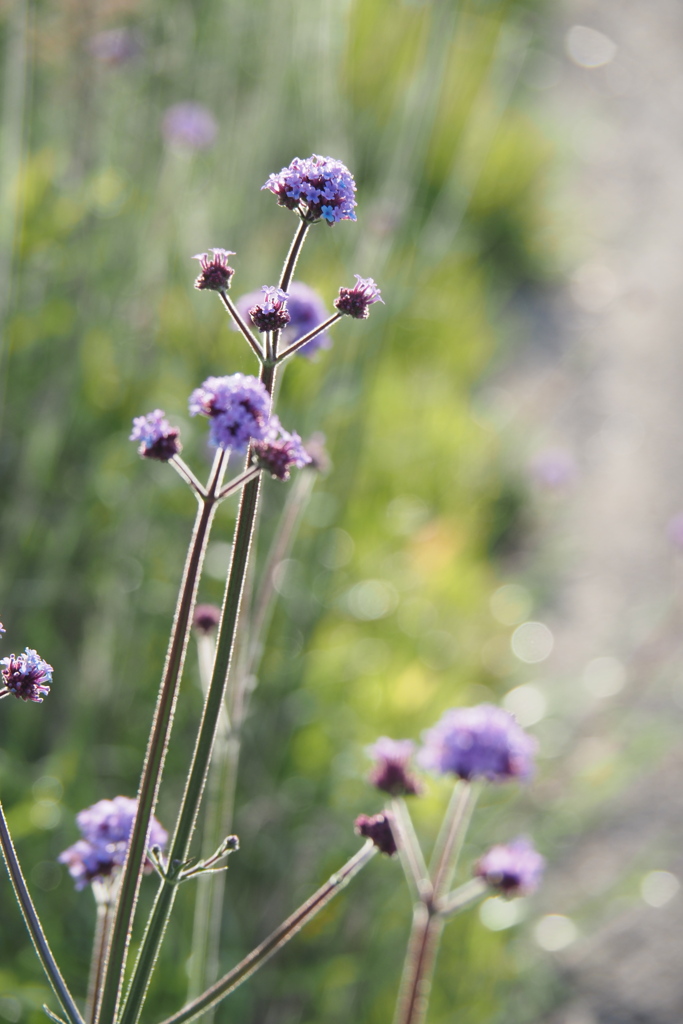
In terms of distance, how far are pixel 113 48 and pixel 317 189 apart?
187cm

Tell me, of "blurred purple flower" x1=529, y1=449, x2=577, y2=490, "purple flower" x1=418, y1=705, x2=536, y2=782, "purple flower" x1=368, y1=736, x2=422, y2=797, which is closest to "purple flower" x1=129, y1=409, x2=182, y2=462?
"purple flower" x1=368, y1=736, x2=422, y2=797

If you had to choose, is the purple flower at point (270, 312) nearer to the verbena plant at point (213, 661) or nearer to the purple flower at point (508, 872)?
the verbena plant at point (213, 661)

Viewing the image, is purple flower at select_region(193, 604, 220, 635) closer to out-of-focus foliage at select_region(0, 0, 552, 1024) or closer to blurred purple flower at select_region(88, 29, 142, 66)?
out-of-focus foliage at select_region(0, 0, 552, 1024)

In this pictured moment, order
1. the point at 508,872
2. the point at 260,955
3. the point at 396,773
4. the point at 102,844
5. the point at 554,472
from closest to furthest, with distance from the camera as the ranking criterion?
1. the point at 260,955
2. the point at 102,844
3. the point at 396,773
4. the point at 508,872
5. the point at 554,472

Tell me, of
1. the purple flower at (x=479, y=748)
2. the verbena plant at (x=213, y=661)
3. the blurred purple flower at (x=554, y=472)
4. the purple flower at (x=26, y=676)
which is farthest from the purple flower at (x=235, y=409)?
the blurred purple flower at (x=554, y=472)

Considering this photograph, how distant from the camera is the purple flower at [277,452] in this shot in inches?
26.8

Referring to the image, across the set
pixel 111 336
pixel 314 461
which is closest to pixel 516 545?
pixel 111 336

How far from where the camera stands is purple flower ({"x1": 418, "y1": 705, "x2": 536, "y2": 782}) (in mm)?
1103

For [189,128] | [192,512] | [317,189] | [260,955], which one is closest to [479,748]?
[260,955]

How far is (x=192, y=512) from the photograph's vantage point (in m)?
2.24

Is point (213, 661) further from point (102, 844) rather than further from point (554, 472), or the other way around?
point (554, 472)

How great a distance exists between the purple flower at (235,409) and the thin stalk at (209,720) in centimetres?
4

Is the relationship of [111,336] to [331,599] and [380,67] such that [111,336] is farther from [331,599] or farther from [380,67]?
[380,67]

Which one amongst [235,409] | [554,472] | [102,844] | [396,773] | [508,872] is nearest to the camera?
[235,409]
